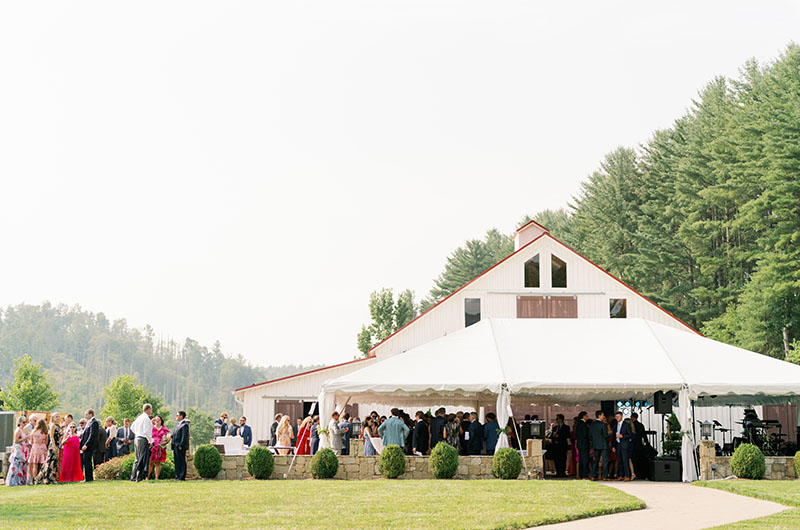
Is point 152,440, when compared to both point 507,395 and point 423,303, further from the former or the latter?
point 423,303

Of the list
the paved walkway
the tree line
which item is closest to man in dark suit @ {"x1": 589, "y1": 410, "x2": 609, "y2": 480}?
the paved walkway

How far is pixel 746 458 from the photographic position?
725 inches

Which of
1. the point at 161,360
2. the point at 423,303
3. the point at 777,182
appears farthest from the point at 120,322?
the point at 777,182

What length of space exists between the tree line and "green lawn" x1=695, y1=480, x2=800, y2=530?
20.0 metres

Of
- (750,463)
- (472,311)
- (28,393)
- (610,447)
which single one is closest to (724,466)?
(750,463)

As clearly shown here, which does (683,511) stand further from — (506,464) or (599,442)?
(599,442)

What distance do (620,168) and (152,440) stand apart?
146ft

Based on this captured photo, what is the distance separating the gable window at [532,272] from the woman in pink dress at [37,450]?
19.8 m

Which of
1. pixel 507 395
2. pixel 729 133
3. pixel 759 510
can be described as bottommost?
pixel 759 510

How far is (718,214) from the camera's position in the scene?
50.8 meters

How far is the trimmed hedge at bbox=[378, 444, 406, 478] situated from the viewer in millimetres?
18609

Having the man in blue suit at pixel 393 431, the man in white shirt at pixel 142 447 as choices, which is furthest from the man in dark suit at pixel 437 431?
the man in white shirt at pixel 142 447

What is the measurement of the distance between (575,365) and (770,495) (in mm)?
6278

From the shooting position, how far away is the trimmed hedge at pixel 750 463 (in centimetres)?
Answer: 1836
